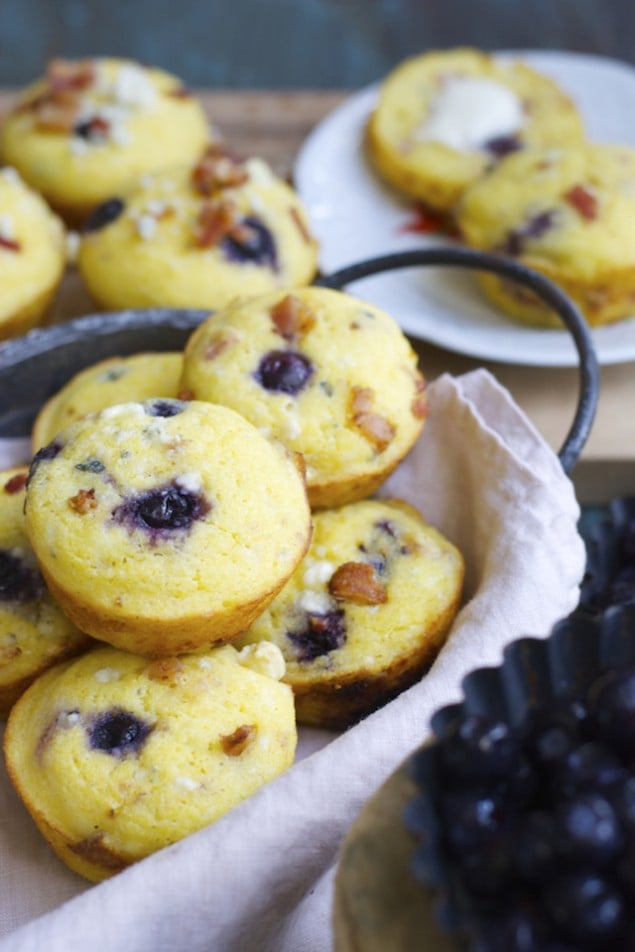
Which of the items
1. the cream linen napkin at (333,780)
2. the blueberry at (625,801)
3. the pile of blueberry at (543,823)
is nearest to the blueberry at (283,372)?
the cream linen napkin at (333,780)

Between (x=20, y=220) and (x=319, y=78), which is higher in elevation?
(x=20, y=220)

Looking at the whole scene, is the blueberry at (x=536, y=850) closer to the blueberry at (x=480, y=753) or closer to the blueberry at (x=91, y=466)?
the blueberry at (x=480, y=753)

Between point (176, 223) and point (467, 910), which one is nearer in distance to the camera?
point (467, 910)

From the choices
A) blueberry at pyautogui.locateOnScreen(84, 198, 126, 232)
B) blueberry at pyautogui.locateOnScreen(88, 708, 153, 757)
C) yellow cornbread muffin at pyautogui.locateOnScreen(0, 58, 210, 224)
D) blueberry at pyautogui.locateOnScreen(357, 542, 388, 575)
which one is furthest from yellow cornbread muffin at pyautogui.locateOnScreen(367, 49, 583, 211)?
blueberry at pyautogui.locateOnScreen(88, 708, 153, 757)

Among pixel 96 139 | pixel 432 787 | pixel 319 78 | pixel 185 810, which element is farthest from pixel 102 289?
pixel 319 78

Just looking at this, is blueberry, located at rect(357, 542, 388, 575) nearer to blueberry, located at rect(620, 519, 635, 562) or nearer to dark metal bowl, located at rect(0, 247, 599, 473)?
dark metal bowl, located at rect(0, 247, 599, 473)

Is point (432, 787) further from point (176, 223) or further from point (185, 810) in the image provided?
point (176, 223)
